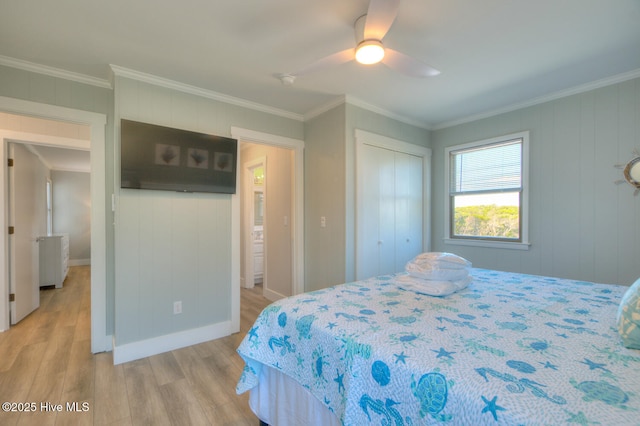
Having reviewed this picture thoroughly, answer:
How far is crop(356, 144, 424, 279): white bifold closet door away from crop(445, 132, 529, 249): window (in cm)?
43

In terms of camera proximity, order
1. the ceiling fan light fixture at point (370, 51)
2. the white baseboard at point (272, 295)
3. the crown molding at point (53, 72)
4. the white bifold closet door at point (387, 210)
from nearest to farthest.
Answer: the ceiling fan light fixture at point (370, 51) < the crown molding at point (53, 72) < the white bifold closet door at point (387, 210) < the white baseboard at point (272, 295)

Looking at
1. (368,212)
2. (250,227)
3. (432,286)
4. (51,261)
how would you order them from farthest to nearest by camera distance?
(51,261) < (250,227) < (368,212) < (432,286)

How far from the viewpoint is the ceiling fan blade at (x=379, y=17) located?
4.48 feet

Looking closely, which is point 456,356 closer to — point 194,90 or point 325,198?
point 325,198

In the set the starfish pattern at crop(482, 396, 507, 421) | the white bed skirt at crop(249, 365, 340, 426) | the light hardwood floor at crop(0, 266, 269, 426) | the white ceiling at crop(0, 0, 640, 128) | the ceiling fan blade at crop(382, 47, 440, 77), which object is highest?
the white ceiling at crop(0, 0, 640, 128)

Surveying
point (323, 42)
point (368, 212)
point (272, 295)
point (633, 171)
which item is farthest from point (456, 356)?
point (272, 295)

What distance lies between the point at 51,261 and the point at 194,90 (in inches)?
172

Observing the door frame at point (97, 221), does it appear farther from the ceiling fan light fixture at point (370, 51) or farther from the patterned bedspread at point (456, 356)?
the ceiling fan light fixture at point (370, 51)

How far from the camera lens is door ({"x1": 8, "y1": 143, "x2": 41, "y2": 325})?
10.1 feet

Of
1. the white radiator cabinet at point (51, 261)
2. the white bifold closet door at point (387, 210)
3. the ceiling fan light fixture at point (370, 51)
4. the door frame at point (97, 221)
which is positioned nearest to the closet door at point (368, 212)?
the white bifold closet door at point (387, 210)

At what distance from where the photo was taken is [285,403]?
4.88 feet

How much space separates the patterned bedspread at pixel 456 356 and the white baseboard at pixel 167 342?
4.95ft

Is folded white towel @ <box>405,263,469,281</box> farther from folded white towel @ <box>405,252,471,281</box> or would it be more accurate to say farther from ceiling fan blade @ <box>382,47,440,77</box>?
ceiling fan blade @ <box>382,47,440,77</box>

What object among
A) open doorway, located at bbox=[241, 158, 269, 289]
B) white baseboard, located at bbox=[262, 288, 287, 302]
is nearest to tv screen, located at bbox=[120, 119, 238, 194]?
open doorway, located at bbox=[241, 158, 269, 289]
